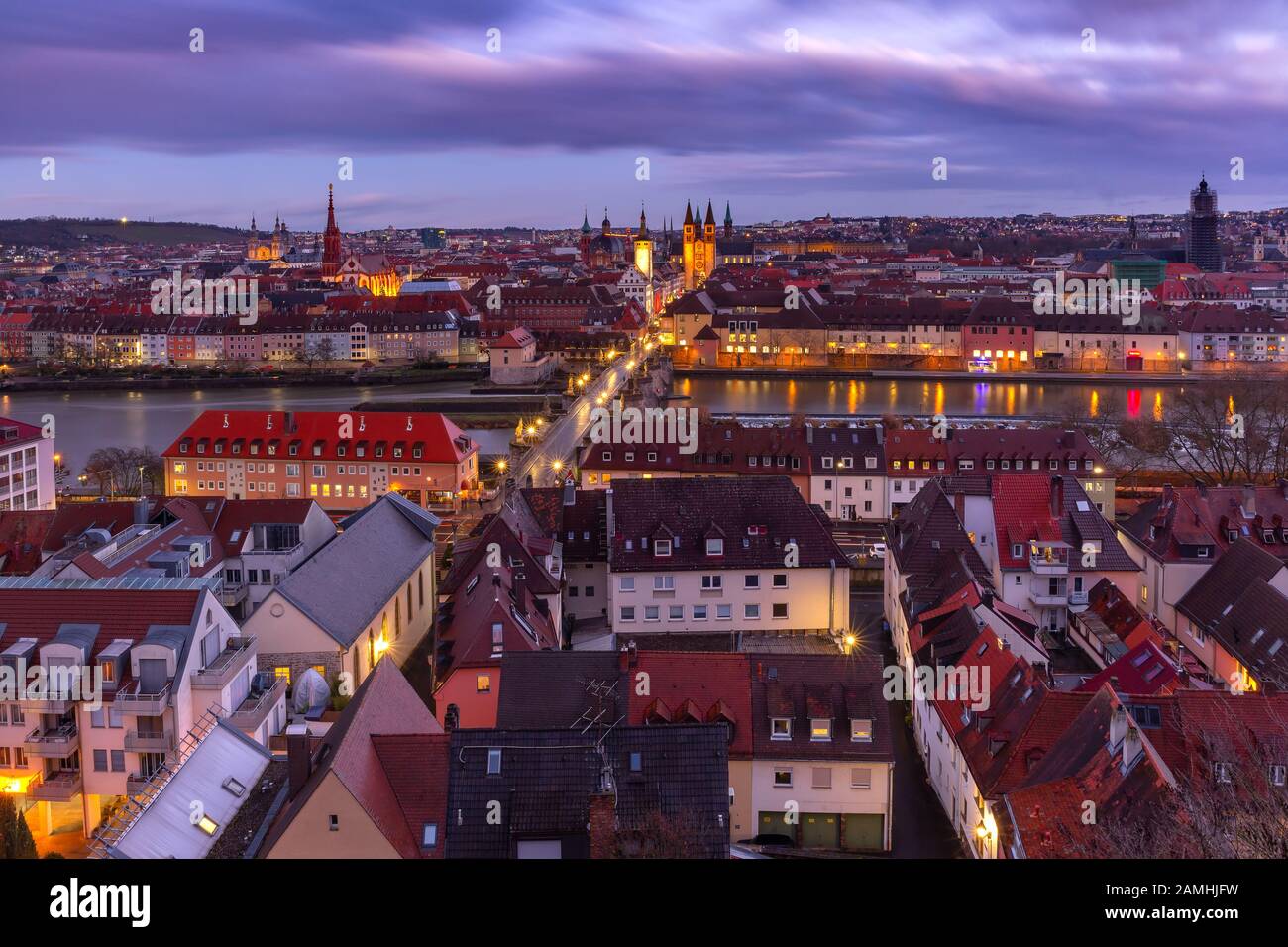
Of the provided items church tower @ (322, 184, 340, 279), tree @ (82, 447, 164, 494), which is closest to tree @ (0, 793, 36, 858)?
tree @ (82, 447, 164, 494)

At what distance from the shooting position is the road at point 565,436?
41.2 feet

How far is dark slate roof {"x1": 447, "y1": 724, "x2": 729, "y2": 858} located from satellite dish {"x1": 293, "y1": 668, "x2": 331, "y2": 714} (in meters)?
2.40

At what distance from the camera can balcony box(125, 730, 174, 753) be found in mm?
4680

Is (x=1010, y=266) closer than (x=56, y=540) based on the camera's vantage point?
No

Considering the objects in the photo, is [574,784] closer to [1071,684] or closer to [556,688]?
[556,688]

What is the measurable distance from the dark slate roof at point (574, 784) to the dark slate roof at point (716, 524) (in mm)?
3696

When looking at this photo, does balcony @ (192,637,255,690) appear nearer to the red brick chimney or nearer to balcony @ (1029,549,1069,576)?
the red brick chimney

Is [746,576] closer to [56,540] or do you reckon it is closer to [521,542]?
[521,542]

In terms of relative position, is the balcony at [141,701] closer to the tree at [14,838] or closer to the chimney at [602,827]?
the tree at [14,838]

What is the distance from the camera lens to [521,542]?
650 centimetres

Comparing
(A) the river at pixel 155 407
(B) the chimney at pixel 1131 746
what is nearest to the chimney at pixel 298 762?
(B) the chimney at pixel 1131 746
